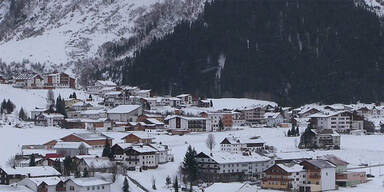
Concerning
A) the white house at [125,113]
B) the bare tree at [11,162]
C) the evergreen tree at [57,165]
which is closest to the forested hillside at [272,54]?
the white house at [125,113]

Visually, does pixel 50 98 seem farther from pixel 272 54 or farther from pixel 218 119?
pixel 272 54

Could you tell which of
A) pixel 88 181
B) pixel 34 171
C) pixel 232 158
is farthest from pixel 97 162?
pixel 232 158

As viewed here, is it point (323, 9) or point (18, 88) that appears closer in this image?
point (18, 88)

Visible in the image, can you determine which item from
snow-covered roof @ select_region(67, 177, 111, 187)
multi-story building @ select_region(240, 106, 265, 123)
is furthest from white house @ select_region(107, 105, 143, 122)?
snow-covered roof @ select_region(67, 177, 111, 187)

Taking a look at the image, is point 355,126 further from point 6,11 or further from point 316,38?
point 6,11

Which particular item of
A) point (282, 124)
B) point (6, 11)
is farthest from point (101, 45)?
point (282, 124)

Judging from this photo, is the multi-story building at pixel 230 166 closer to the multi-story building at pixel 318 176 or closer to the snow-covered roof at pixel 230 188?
the multi-story building at pixel 318 176

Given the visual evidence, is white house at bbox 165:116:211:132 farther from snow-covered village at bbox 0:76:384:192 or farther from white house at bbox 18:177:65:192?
white house at bbox 18:177:65:192
